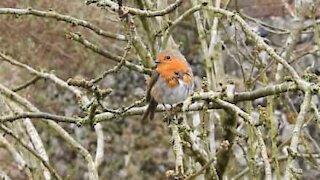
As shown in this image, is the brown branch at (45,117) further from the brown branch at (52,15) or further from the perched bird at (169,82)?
the brown branch at (52,15)

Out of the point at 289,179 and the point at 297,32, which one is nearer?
the point at 289,179

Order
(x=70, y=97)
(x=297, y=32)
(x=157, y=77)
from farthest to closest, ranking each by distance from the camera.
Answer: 1. (x=70, y=97)
2. (x=297, y=32)
3. (x=157, y=77)

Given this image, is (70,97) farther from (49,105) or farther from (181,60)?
(181,60)

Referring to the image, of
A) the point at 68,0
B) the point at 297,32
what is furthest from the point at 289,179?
the point at 68,0

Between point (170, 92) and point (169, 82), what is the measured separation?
0.03m

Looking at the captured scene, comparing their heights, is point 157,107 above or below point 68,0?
below

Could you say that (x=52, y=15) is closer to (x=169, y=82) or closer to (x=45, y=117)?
(x=45, y=117)

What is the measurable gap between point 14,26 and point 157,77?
13.0ft

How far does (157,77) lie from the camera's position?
77.8 inches

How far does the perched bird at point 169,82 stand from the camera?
1.93 metres

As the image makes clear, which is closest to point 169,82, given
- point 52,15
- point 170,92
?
point 170,92

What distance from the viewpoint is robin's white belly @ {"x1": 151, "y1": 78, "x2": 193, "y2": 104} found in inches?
75.7

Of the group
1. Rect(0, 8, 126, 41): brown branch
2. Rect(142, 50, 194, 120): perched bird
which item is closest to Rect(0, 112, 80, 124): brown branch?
Rect(142, 50, 194, 120): perched bird

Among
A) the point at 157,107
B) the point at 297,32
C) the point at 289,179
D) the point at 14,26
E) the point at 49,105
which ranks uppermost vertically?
the point at 14,26
